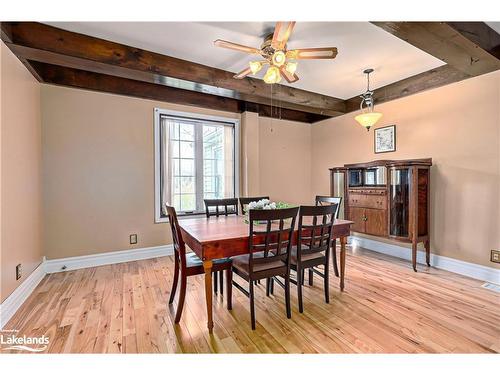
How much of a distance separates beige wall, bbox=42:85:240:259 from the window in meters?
0.14

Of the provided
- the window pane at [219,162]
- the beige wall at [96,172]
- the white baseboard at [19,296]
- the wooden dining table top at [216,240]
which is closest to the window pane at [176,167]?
the beige wall at [96,172]

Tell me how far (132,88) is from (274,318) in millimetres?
3539

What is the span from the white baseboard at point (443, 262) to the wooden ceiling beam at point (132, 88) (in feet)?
9.94

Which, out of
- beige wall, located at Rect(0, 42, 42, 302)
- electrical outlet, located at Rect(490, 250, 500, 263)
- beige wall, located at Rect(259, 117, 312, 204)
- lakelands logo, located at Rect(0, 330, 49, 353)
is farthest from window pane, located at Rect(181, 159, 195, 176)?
electrical outlet, located at Rect(490, 250, 500, 263)

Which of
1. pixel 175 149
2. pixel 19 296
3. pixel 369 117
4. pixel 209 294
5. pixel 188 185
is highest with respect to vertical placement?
pixel 369 117

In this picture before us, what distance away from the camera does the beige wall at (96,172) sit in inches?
120

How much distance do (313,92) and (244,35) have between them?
193 centimetres

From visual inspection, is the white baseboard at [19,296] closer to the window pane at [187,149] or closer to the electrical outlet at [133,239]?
the electrical outlet at [133,239]

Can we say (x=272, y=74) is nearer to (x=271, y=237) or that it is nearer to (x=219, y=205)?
(x=271, y=237)

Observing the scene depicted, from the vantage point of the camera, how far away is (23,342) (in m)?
1.73

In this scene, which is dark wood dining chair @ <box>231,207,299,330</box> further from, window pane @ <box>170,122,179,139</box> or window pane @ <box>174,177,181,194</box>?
window pane @ <box>170,122,179,139</box>

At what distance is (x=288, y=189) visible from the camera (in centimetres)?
492

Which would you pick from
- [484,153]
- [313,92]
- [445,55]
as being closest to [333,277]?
[484,153]

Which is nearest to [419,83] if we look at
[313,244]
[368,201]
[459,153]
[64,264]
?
[459,153]
